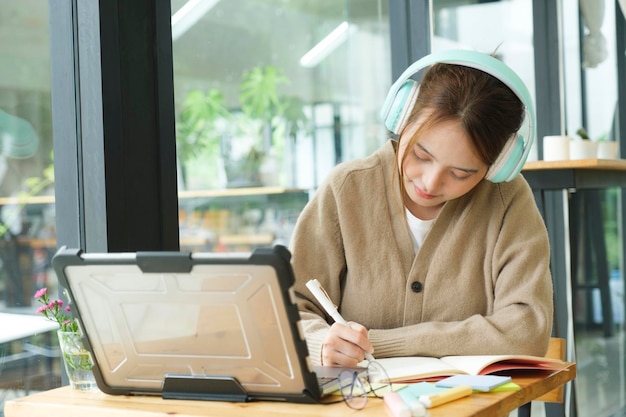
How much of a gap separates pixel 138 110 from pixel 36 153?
21 centimetres

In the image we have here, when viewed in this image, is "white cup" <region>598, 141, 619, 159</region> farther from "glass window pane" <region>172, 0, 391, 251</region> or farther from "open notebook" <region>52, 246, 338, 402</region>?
"open notebook" <region>52, 246, 338, 402</region>

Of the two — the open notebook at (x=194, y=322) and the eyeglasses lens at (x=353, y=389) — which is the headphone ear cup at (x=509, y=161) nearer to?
the eyeglasses lens at (x=353, y=389)

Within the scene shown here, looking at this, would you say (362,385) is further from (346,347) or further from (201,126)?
(201,126)

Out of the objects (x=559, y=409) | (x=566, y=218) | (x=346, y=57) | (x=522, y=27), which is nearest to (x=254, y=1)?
(x=346, y=57)

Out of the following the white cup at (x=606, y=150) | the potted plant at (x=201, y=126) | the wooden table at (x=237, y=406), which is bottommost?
the wooden table at (x=237, y=406)

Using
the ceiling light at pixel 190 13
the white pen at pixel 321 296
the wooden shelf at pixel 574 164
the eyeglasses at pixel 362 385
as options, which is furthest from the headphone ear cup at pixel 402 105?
the wooden shelf at pixel 574 164

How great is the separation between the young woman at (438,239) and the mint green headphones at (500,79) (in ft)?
0.03

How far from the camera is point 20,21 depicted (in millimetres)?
1689

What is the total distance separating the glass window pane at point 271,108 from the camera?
298 cm

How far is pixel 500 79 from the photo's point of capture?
141cm

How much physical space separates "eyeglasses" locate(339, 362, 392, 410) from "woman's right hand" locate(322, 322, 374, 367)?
0.03 m

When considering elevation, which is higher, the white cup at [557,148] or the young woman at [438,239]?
the white cup at [557,148]

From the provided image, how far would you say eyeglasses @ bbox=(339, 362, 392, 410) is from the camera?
3.56 feet

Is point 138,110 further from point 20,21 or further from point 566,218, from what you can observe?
point 566,218
